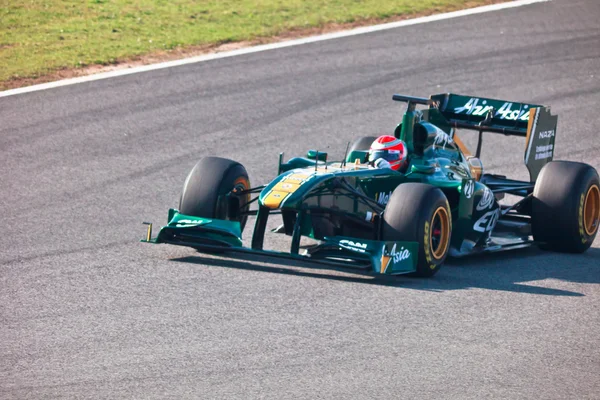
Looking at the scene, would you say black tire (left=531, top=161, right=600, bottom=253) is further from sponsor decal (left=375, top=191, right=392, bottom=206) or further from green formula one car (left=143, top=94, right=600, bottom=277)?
sponsor decal (left=375, top=191, right=392, bottom=206)

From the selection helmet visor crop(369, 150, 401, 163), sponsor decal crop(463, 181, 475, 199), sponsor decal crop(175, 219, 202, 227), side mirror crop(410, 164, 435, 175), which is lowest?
sponsor decal crop(175, 219, 202, 227)

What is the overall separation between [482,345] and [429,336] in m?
0.43

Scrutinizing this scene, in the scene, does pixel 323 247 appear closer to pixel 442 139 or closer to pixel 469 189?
pixel 469 189

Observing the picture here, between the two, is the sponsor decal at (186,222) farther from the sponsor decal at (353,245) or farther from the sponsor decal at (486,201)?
the sponsor decal at (486,201)

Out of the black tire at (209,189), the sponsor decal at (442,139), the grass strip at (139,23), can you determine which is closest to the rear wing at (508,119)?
the sponsor decal at (442,139)

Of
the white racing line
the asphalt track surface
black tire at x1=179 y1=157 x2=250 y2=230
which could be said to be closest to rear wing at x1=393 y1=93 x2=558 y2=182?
the asphalt track surface

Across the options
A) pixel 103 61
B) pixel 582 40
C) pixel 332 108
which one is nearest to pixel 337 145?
pixel 332 108

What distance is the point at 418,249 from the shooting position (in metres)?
9.75

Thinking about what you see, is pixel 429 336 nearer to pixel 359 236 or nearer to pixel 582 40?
pixel 359 236

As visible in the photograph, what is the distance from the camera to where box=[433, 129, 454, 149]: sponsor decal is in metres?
11.6

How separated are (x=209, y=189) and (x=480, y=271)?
2.88 m

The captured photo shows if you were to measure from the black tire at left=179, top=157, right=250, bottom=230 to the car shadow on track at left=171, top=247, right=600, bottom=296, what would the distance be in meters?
0.48

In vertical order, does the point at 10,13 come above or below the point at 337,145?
above

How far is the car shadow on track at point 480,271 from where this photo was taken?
9.84 meters
